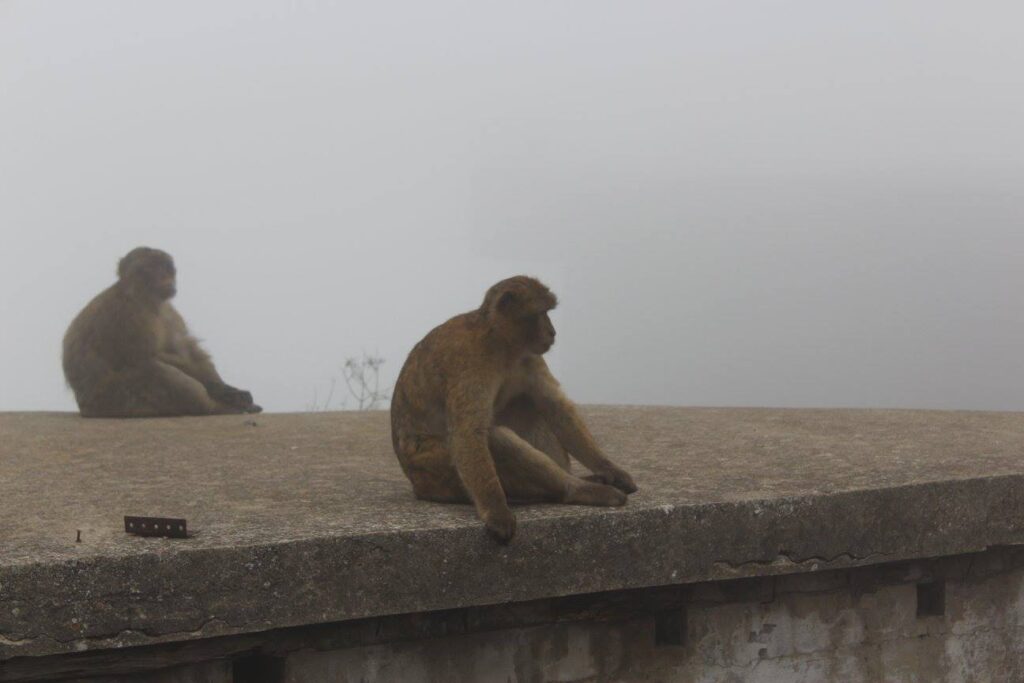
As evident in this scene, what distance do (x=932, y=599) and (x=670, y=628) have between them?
4.05ft

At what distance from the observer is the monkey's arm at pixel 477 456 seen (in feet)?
12.5

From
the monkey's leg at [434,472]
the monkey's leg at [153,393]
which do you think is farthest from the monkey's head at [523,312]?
the monkey's leg at [153,393]

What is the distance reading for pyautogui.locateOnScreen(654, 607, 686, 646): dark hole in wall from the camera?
178 inches

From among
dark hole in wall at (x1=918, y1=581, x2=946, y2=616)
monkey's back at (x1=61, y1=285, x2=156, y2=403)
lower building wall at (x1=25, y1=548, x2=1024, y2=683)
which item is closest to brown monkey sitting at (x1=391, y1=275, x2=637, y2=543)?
lower building wall at (x1=25, y1=548, x2=1024, y2=683)

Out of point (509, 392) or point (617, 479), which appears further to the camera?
point (617, 479)

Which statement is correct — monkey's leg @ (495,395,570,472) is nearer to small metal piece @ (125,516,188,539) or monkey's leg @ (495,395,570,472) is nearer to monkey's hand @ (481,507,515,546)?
monkey's hand @ (481,507,515,546)

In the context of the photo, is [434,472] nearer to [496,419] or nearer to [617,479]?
[496,419]

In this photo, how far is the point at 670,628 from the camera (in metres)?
4.56

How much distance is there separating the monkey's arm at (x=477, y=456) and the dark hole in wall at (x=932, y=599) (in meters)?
2.10

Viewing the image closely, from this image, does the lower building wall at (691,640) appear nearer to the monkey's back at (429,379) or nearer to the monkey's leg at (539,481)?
the monkey's leg at (539,481)

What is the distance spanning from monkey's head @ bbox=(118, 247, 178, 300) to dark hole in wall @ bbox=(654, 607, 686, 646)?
5774 mm

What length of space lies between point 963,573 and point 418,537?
97.8 inches

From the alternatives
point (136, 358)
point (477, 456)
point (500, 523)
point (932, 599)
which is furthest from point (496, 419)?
point (136, 358)

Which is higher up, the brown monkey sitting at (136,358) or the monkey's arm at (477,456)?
the brown monkey sitting at (136,358)
